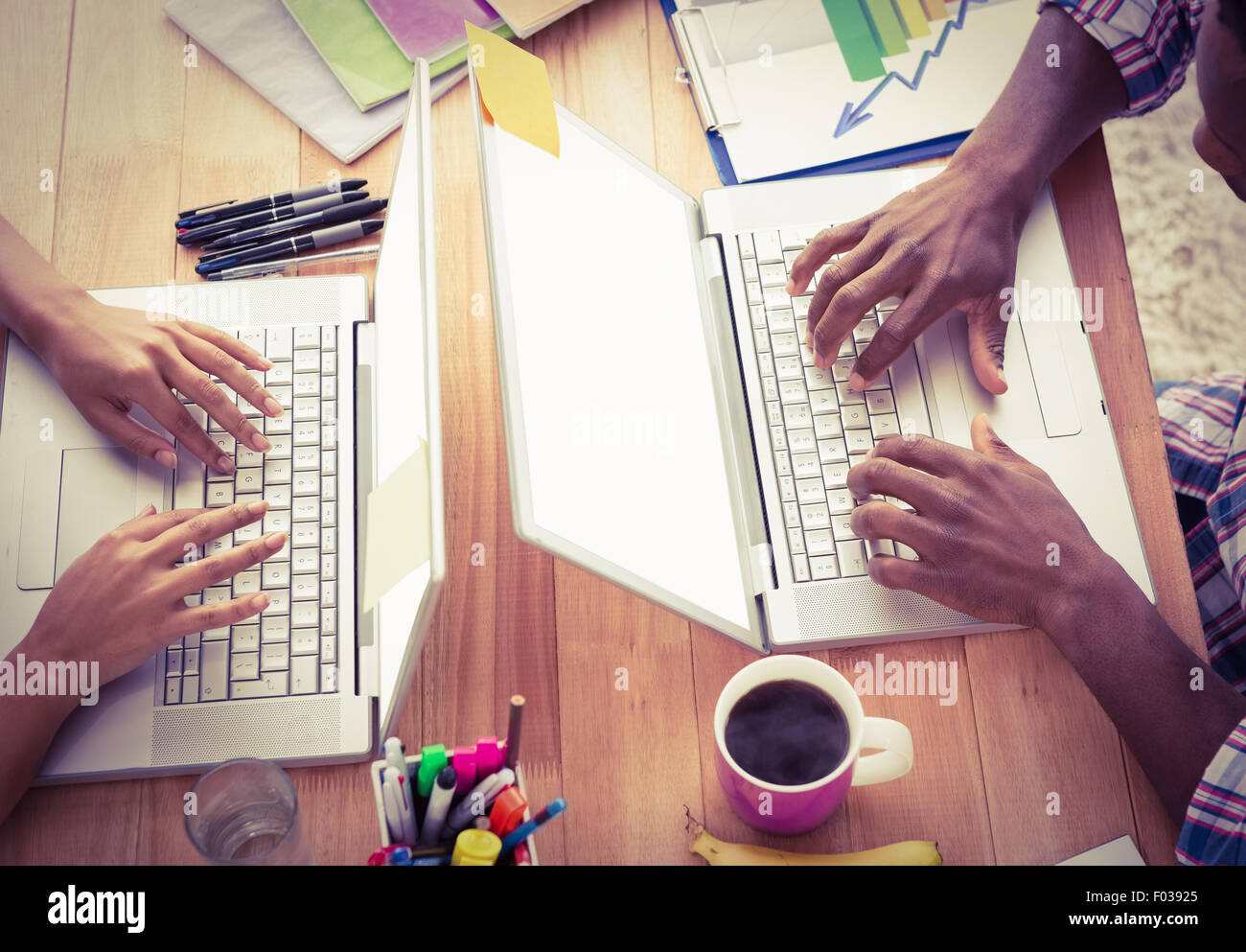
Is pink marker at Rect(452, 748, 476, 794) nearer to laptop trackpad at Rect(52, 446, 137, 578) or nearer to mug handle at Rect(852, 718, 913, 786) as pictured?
mug handle at Rect(852, 718, 913, 786)

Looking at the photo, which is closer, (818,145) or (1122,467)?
(1122,467)

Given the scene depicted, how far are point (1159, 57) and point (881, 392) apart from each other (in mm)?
479

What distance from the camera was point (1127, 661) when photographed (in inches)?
29.9

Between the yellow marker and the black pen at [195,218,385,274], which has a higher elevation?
the black pen at [195,218,385,274]

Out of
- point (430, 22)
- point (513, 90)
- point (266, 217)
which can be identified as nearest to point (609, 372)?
point (513, 90)

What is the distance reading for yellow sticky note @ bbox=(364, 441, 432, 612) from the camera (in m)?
0.59

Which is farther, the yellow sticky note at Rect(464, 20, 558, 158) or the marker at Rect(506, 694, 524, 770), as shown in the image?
the yellow sticky note at Rect(464, 20, 558, 158)

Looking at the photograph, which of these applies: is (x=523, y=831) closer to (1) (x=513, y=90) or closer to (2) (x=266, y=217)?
(1) (x=513, y=90)

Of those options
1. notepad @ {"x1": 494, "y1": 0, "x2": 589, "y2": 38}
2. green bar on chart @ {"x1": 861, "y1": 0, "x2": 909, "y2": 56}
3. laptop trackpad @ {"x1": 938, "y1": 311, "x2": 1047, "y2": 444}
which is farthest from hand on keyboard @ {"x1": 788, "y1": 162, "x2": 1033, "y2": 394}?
notepad @ {"x1": 494, "y1": 0, "x2": 589, "y2": 38}

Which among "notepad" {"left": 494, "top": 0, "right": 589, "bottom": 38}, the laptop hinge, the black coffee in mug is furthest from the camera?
"notepad" {"left": 494, "top": 0, "right": 589, "bottom": 38}

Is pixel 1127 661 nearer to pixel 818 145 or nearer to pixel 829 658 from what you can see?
pixel 829 658

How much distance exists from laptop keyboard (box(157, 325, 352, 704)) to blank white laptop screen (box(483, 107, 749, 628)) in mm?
267
